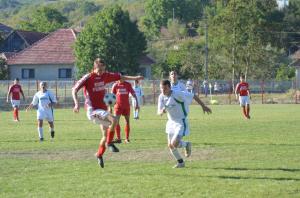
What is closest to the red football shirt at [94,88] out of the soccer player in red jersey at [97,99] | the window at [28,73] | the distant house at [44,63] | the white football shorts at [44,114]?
the soccer player in red jersey at [97,99]

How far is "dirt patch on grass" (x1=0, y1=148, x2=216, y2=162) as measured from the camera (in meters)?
15.2

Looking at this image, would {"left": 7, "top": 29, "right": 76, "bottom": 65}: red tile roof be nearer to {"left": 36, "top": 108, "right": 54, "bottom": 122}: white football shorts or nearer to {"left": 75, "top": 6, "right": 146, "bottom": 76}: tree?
{"left": 75, "top": 6, "right": 146, "bottom": 76}: tree

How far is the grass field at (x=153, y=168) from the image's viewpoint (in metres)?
10.8

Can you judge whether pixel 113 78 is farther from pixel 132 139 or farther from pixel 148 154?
pixel 132 139

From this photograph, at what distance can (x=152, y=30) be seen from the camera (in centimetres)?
14300

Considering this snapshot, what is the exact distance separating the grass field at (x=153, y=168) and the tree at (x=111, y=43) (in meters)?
45.3

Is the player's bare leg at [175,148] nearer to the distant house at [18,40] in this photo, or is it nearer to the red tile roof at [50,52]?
the red tile roof at [50,52]

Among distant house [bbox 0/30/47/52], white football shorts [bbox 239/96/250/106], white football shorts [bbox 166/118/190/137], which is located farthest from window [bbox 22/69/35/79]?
white football shorts [bbox 166/118/190/137]

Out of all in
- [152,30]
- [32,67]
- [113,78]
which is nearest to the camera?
[113,78]

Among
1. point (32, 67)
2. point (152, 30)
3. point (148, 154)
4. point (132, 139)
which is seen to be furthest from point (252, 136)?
point (152, 30)

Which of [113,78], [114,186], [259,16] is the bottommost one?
[114,186]

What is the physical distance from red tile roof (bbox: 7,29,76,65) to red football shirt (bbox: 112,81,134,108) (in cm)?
5583

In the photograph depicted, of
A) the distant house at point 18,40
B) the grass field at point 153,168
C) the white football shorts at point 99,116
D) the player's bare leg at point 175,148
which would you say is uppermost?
the distant house at point 18,40

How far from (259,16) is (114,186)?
58.9 m
